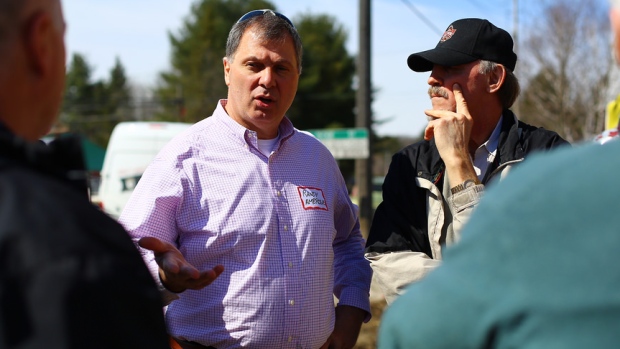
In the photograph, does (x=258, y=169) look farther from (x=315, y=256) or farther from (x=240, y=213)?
(x=315, y=256)

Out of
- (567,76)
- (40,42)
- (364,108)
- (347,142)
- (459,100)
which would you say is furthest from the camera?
(567,76)

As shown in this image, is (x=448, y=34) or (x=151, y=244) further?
(x=448, y=34)

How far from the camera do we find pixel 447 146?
9.20 feet

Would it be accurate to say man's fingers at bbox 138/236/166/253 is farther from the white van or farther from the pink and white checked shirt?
the white van

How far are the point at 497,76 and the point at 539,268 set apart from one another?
210 centimetres

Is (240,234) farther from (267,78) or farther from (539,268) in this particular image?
(539,268)

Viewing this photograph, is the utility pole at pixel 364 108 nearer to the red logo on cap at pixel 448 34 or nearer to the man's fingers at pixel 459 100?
the red logo on cap at pixel 448 34

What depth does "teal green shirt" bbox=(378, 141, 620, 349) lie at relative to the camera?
1.05 meters

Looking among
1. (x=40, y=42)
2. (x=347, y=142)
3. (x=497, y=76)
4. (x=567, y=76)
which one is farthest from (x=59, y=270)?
(x=567, y=76)

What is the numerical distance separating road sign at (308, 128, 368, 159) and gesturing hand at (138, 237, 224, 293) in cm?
1078

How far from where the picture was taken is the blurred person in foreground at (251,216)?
2830 millimetres

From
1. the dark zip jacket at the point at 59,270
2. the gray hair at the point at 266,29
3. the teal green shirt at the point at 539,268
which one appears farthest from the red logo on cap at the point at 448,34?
the dark zip jacket at the point at 59,270

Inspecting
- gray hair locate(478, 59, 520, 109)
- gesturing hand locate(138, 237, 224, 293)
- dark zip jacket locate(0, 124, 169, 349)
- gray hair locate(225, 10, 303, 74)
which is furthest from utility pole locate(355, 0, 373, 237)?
dark zip jacket locate(0, 124, 169, 349)

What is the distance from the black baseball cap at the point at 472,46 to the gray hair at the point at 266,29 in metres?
0.59
